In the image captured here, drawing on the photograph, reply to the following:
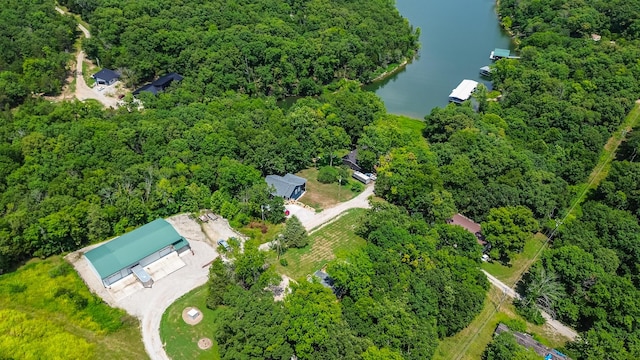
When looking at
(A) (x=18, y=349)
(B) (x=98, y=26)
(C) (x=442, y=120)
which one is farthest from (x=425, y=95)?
(A) (x=18, y=349)

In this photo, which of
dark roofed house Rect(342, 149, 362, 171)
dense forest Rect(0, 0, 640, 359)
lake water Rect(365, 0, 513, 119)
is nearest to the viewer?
dense forest Rect(0, 0, 640, 359)

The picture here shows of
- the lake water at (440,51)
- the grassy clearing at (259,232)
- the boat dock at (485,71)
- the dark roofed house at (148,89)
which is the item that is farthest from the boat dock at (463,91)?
the dark roofed house at (148,89)

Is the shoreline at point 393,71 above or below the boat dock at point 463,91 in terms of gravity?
below

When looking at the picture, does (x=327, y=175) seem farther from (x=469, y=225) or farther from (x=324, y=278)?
(x=469, y=225)

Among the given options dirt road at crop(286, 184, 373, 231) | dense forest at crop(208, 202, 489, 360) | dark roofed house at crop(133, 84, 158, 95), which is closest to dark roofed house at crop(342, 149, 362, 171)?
dirt road at crop(286, 184, 373, 231)

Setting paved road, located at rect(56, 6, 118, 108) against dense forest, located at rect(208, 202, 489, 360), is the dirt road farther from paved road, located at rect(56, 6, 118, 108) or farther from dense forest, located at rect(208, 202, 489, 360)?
paved road, located at rect(56, 6, 118, 108)

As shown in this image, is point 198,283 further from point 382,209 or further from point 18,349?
point 382,209

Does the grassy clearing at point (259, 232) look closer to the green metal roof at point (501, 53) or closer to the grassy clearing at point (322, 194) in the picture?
the grassy clearing at point (322, 194)
